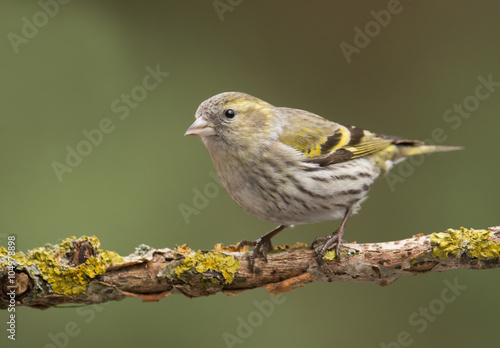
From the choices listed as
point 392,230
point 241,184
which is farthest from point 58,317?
point 392,230

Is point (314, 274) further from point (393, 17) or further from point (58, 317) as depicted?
point (393, 17)

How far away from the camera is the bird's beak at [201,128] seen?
309 cm

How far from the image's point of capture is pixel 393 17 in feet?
15.1

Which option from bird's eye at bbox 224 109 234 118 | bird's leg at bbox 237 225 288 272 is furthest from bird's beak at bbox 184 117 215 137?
bird's leg at bbox 237 225 288 272

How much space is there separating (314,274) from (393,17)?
8.23 feet

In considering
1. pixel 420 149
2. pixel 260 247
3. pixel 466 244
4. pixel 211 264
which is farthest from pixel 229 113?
pixel 420 149

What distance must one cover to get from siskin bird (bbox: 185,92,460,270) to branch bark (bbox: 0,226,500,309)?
11 centimetres

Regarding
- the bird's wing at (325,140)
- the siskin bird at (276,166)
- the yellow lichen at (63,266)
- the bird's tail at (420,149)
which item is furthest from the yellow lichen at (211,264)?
the bird's tail at (420,149)

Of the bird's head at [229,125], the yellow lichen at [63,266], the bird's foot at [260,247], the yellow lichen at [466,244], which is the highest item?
the bird's head at [229,125]

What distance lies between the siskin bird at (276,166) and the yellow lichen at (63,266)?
74cm

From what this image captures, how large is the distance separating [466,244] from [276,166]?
1.02 meters

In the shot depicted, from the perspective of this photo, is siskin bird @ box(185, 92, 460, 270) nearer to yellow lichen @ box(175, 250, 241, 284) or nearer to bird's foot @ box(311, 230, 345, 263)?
bird's foot @ box(311, 230, 345, 263)

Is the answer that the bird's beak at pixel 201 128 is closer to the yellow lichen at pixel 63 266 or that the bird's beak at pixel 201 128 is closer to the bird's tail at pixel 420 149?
the yellow lichen at pixel 63 266

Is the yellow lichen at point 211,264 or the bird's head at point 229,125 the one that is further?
the bird's head at point 229,125
